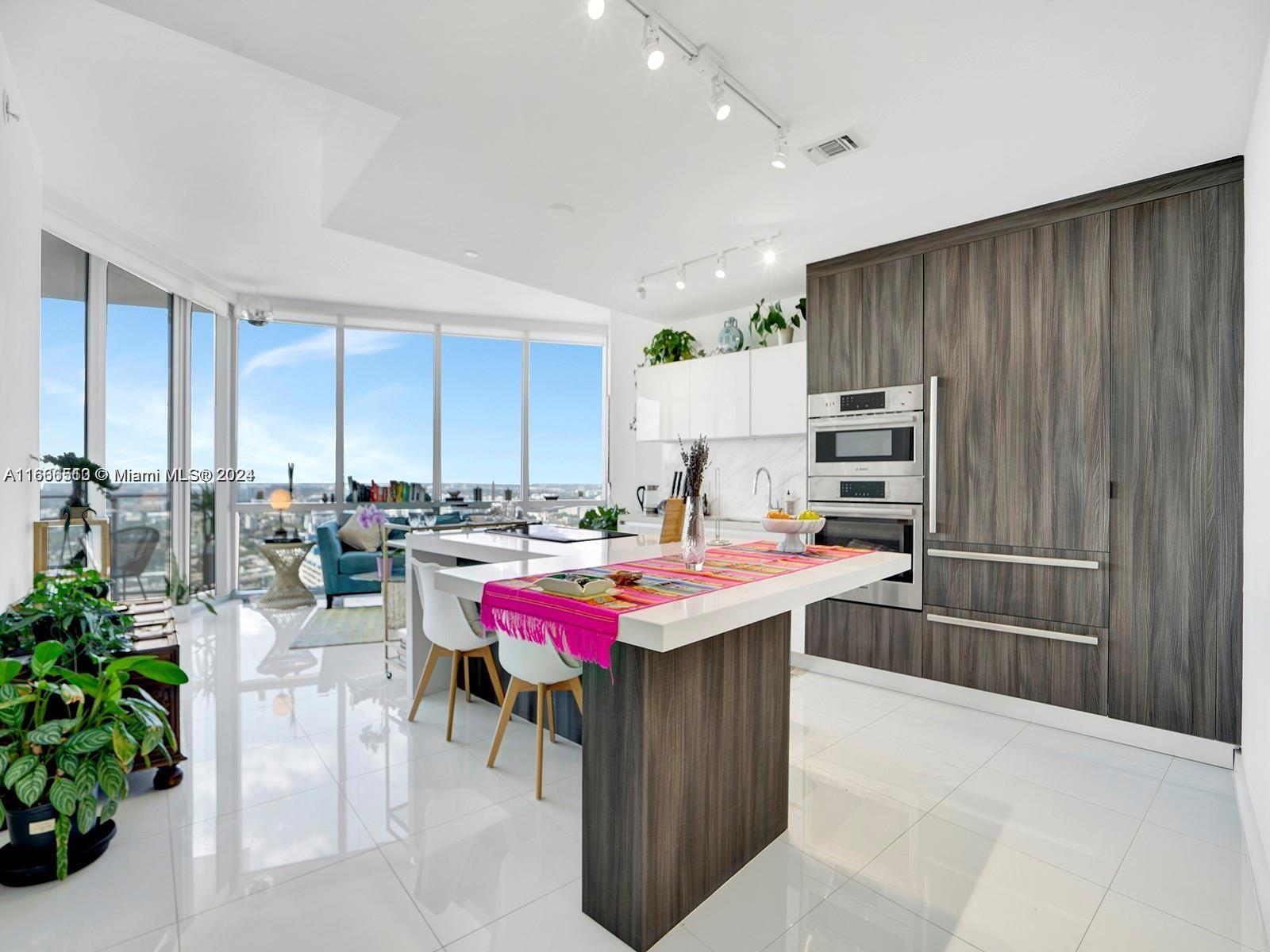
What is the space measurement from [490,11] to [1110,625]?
135 inches

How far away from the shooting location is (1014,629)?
3.13 m

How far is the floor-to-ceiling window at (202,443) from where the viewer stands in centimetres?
550

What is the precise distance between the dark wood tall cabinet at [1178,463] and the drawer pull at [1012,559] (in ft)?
0.38

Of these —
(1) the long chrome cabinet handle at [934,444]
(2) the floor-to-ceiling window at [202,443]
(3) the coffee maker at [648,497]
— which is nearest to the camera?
(1) the long chrome cabinet handle at [934,444]

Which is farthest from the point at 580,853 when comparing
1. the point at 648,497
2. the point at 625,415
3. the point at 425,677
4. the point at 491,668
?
the point at 625,415

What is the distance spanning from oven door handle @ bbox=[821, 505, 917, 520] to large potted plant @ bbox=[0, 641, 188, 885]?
10.8 feet

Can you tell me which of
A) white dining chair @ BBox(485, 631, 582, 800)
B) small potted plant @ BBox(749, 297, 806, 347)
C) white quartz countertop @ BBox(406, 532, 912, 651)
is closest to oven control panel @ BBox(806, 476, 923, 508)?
small potted plant @ BBox(749, 297, 806, 347)

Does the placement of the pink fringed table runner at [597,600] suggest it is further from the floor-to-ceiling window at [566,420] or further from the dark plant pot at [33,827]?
the floor-to-ceiling window at [566,420]

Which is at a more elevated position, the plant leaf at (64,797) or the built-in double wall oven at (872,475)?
the built-in double wall oven at (872,475)

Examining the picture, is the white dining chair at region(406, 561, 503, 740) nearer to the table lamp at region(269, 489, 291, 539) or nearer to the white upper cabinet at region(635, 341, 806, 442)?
the white upper cabinet at region(635, 341, 806, 442)

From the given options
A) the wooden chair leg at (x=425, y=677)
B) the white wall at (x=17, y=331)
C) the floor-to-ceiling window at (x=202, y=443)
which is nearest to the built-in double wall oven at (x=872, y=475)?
the wooden chair leg at (x=425, y=677)

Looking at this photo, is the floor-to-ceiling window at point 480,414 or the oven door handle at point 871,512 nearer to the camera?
the oven door handle at point 871,512

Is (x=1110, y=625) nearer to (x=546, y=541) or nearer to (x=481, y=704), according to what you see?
(x=546, y=541)

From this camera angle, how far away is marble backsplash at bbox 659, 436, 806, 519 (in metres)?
4.67
